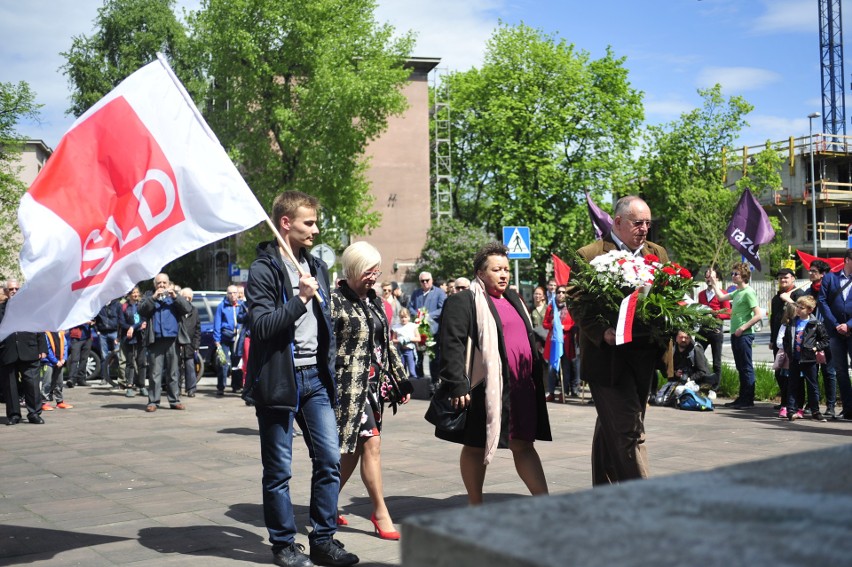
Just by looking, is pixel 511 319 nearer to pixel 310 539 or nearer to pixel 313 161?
pixel 310 539

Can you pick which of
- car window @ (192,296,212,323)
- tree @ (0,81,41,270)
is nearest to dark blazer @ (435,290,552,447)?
car window @ (192,296,212,323)

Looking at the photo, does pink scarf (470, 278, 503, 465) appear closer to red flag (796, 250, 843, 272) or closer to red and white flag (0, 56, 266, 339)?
red and white flag (0, 56, 266, 339)

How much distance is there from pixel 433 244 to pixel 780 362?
3352 centimetres

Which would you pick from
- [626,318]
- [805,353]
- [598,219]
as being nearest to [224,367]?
[598,219]

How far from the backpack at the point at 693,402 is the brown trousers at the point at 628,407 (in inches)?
310

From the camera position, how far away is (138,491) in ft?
25.8

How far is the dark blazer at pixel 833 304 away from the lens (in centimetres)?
1209

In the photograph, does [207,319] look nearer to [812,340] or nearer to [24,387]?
[24,387]

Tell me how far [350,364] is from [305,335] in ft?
2.05

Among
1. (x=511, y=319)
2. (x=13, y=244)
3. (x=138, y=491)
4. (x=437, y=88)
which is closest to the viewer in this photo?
(x=511, y=319)

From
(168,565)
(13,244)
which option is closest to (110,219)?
(168,565)

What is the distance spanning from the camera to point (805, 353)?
11.9 metres

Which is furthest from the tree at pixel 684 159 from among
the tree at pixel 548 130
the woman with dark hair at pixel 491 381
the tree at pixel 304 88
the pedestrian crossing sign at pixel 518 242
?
the woman with dark hair at pixel 491 381

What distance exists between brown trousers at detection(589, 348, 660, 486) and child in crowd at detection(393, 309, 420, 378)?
28.8ft
